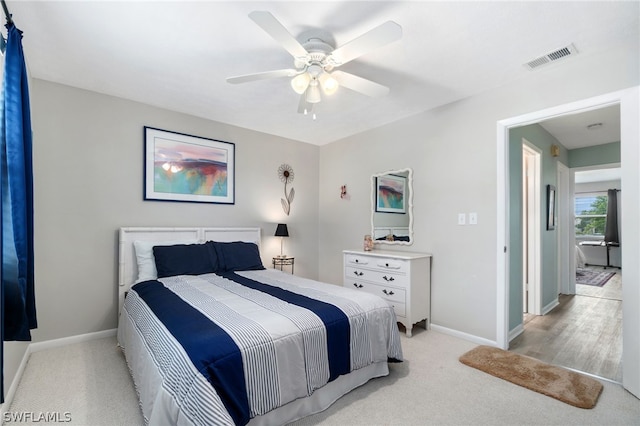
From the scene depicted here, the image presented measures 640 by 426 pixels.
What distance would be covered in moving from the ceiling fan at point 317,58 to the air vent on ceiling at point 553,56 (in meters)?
1.25

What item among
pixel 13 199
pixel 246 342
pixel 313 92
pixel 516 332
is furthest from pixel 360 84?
pixel 516 332

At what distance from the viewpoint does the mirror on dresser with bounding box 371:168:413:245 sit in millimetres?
3625

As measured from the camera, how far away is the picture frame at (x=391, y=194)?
3695 millimetres

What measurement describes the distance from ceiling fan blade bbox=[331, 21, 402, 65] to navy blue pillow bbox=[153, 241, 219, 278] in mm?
2306

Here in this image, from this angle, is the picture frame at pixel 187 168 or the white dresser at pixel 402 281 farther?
the picture frame at pixel 187 168

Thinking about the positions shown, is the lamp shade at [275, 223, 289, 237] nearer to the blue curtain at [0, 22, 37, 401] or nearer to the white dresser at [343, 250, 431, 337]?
the white dresser at [343, 250, 431, 337]

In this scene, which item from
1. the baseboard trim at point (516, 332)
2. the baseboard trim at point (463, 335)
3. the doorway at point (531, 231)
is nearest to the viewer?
the baseboard trim at point (463, 335)

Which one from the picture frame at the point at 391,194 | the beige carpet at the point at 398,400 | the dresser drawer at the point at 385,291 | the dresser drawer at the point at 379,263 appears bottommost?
the beige carpet at the point at 398,400

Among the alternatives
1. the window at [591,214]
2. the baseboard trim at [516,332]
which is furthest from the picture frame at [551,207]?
the window at [591,214]

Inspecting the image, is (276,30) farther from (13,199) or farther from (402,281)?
(402,281)

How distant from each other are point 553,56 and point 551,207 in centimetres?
268

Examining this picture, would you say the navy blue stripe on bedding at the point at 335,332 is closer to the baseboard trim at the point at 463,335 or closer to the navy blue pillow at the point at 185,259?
the navy blue pillow at the point at 185,259

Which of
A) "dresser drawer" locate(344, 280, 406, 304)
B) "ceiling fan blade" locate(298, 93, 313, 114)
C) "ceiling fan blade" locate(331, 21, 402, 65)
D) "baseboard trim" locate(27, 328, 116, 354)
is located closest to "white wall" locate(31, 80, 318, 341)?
"baseboard trim" locate(27, 328, 116, 354)

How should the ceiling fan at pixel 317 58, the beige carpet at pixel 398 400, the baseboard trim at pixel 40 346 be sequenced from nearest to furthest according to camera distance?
the ceiling fan at pixel 317 58
the beige carpet at pixel 398 400
the baseboard trim at pixel 40 346
